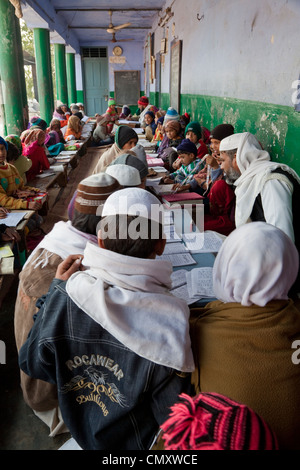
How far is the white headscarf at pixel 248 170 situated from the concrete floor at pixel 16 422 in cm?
173

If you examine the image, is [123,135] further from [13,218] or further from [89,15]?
[89,15]

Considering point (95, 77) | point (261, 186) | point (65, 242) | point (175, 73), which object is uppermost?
point (95, 77)

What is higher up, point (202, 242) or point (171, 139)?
point (171, 139)

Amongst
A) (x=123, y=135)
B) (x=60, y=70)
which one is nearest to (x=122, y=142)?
(x=123, y=135)

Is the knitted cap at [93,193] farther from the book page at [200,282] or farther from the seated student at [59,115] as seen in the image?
the seated student at [59,115]

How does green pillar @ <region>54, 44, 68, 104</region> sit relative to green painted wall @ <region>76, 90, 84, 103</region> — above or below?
above

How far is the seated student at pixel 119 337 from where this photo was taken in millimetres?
1056

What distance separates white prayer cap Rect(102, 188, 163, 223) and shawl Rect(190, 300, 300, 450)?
0.41 metres

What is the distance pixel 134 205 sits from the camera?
3.81ft

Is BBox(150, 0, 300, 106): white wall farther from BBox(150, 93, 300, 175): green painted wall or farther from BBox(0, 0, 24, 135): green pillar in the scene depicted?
BBox(0, 0, 24, 135): green pillar

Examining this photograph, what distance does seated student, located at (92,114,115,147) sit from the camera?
9086 mm

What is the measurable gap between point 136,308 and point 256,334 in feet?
1.18

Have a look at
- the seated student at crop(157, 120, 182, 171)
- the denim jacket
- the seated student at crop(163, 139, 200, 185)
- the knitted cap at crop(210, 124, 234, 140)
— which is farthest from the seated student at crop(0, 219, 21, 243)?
the seated student at crop(157, 120, 182, 171)

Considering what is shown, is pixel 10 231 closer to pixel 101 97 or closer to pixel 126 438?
pixel 126 438
